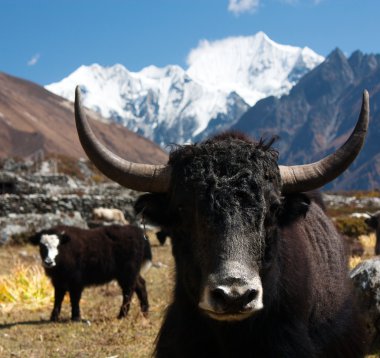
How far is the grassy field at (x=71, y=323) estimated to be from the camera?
23.7ft

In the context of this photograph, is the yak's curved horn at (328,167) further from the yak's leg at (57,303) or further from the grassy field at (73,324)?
the yak's leg at (57,303)

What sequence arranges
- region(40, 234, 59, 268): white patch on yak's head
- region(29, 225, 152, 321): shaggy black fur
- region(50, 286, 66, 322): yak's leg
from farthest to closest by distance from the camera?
region(29, 225, 152, 321): shaggy black fur → region(40, 234, 59, 268): white patch on yak's head → region(50, 286, 66, 322): yak's leg

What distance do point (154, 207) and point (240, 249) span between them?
934mm

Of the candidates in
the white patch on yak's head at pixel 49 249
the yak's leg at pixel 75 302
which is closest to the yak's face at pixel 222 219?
the yak's leg at pixel 75 302

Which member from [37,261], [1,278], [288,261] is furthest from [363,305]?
[37,261]

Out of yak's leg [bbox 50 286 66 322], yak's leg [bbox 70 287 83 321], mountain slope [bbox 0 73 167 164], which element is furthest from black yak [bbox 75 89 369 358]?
mountain slope [bbox 0 73 167 164]

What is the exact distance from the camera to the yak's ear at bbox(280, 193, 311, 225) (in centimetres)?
404

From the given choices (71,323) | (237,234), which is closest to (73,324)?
(71,323)

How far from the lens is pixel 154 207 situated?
403cm

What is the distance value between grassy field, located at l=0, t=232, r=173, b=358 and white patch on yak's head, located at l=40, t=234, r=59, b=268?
3.04ft

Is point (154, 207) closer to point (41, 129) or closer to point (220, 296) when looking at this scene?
point (220, 296)

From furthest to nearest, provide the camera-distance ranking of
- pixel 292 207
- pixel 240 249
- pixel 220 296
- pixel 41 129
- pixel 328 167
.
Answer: pixel 41 129 → pixel 292 207 → pixel 328 167 → pixel 240 249 → pixel 220 296

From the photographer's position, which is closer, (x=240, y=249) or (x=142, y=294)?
(x=240, y=249)

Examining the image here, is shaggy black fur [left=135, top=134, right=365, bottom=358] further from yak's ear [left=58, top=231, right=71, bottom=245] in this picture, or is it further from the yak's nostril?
yak's ear [left=58, top=231, right=71, bottom=245]
